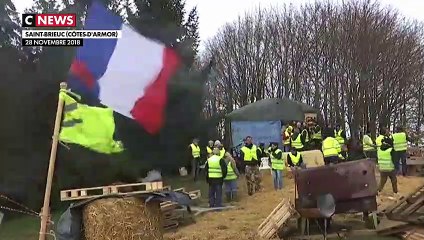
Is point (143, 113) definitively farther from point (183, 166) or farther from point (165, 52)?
point (183, 166)

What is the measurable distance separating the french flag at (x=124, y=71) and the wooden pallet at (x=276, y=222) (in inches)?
170

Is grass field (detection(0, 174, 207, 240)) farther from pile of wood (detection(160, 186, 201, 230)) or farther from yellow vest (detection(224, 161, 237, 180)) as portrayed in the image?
pile of wood (detection(160, 186, 201, 230))

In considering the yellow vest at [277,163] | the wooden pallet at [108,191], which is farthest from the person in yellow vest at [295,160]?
the wooden pallet at [108,191]

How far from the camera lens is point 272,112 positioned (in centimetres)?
2867

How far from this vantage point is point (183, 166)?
26375 millimetres

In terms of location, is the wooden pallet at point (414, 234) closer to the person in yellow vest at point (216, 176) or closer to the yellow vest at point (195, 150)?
the person in yellow vest at point (216, 176)

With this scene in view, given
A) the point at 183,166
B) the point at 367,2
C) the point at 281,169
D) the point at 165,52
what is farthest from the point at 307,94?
the point at 165,52

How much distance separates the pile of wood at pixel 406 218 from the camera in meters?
11.6

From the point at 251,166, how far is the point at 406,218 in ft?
25.8

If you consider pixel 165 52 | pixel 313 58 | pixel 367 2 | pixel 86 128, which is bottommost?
pixel 86 128

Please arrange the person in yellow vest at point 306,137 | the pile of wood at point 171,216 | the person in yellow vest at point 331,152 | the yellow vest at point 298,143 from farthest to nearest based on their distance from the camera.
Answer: the person in yellow vest at point 306,137, the yellow vest at point 298,143, the person in yellow vest at point 331,152, the pile of wood at point 171,216

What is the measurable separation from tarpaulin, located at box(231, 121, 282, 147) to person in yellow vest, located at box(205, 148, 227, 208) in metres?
10.7

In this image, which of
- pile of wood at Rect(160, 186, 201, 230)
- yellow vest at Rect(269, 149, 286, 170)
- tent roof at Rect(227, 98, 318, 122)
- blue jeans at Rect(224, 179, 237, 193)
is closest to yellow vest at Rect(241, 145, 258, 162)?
yellow vest at Rect(269, 149, 286, 170)

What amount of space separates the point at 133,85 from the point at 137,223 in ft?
6.26
